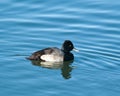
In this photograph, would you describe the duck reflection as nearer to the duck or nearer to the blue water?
the blue water

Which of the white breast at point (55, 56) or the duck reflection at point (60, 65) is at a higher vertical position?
the white breast at point (55, 56)

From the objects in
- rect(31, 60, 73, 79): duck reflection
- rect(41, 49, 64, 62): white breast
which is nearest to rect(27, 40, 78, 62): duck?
rect(41, 49, 64, 62): white breast

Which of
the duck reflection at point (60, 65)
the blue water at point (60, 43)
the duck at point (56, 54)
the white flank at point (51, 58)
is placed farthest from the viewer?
the white flank at point (51, 58)

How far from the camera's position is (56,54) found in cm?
1909

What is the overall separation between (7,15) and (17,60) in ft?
16.0

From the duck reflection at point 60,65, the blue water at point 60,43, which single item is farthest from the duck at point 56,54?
the blue water at point 60,43

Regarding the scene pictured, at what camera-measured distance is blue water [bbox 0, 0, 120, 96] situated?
51.8ft

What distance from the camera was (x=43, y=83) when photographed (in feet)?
52.5

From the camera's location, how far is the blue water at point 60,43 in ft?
51.8

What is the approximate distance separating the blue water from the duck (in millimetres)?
315

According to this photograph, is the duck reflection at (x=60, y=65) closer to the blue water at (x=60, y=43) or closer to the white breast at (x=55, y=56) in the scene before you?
the blue water at (x=60, y=43)

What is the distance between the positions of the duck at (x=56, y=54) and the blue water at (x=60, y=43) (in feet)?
1.03

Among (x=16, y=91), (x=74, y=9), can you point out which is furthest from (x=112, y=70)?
(x=74, y=9)

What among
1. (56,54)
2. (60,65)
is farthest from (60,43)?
(60,65)
